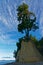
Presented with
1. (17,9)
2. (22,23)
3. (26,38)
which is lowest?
(26,38)

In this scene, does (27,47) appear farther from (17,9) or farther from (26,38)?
(17,9)

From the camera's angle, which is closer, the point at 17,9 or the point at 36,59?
the point at 36,59

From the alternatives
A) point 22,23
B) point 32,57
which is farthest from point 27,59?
point 22,23

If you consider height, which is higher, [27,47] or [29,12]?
[29,12]

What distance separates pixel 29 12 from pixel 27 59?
49.0ft

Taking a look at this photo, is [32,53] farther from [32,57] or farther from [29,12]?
[29,12]

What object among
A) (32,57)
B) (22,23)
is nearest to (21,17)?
(22,23)

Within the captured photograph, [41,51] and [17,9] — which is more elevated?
[17,9]

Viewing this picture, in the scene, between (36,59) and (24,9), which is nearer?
(36,59)

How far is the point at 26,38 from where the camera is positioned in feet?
288

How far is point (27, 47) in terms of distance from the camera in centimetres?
8781

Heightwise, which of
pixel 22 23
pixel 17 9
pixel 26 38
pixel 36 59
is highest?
pixel 17 9

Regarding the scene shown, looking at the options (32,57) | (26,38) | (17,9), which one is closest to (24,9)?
(17,9)

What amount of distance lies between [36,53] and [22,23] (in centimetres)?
1065
